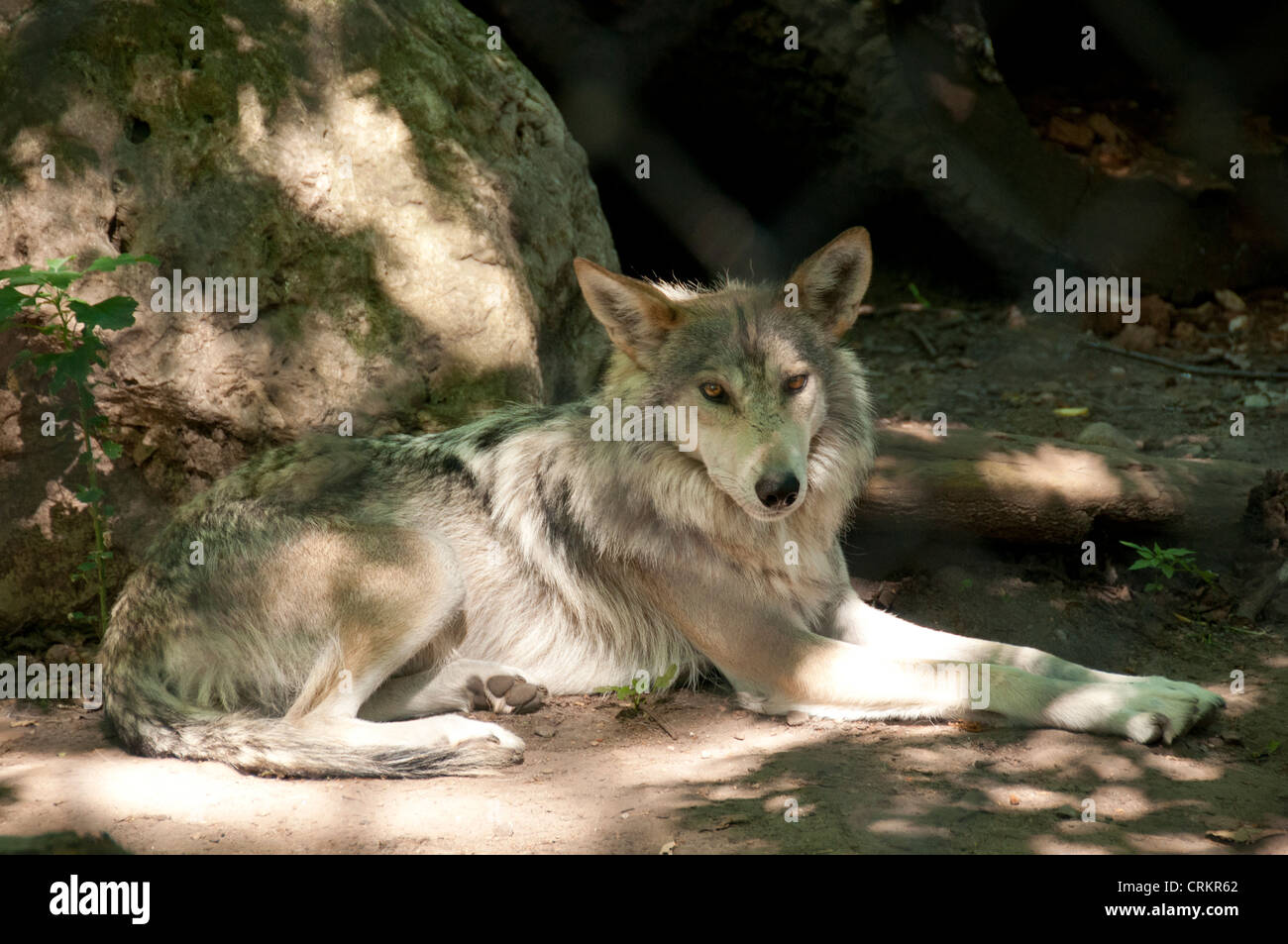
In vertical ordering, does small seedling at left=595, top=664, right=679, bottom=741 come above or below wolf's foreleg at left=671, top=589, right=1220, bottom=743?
below

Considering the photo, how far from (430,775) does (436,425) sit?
2054mm

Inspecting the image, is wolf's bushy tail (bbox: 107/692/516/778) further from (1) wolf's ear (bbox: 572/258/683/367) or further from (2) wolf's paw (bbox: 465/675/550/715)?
(1) wolf's ear (bbox: 572/258/683/367)

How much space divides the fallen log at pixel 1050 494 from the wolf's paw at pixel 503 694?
6.00ft

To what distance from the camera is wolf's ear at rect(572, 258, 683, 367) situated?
4398mm

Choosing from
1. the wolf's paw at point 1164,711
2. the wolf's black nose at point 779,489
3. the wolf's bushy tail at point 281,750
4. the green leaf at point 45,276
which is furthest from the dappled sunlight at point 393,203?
the wolf's paw at point 1164,711

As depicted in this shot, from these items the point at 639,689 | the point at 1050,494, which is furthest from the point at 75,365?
the point at 1050,494

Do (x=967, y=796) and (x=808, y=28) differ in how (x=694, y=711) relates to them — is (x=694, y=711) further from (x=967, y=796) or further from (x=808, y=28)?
(x=808, y=28)

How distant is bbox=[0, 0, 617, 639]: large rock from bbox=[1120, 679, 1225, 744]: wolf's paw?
3098mm

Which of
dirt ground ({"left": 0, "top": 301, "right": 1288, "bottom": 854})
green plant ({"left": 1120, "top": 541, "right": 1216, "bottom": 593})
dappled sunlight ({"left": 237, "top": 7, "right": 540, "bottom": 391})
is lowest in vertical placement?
dirt ground ({"left": 0, "top": 301, "right": 1288, "bottom": 854})

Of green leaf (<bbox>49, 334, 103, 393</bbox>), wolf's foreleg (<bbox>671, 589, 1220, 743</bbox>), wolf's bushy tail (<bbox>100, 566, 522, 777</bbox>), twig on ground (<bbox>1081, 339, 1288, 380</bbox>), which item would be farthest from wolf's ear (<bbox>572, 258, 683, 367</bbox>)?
twig on ground (<bbox>1081, 339, 1288, 380</bbox>)

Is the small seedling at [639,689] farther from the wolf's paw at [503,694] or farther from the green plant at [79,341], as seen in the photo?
the green plant at [79,341]

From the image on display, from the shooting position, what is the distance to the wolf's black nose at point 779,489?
155 inches

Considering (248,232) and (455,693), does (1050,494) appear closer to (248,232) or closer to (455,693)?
(455,693)

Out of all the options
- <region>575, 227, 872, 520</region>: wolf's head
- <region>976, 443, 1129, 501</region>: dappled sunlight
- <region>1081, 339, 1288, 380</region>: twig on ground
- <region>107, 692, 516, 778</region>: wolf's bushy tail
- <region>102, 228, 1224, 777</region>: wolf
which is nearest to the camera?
<region>107, 692, 516, 778</region>: wolf's bushy tail
